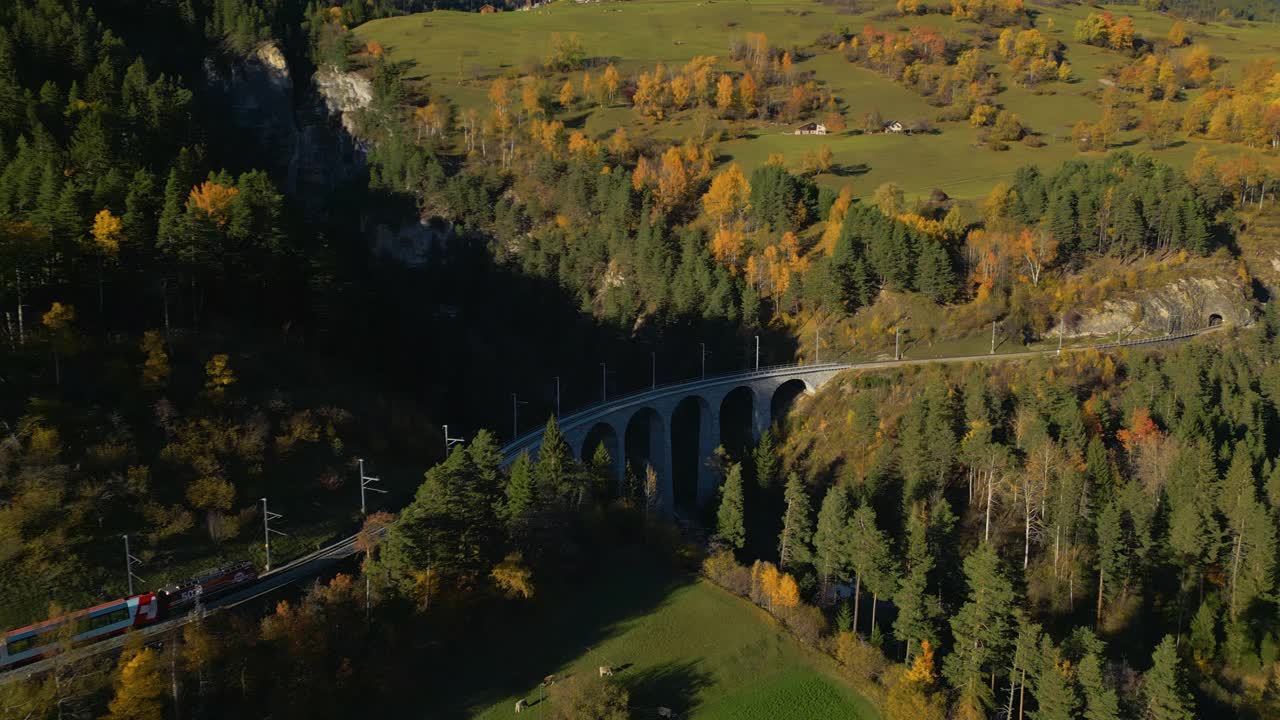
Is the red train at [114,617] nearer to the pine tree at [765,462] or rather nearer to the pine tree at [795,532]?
the pine tree at [795,532]

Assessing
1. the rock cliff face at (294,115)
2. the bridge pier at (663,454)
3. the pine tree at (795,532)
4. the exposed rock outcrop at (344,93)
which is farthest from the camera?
the exposed rock outcrop at (344,93)

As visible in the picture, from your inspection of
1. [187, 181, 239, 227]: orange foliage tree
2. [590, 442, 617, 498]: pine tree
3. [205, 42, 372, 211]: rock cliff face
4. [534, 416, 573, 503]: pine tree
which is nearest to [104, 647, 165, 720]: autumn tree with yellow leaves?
[534, 416, 573, 503]: pine tree

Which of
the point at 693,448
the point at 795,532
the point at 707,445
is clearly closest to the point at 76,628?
the point at 795,532

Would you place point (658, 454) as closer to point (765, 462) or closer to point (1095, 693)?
point (765, 462)

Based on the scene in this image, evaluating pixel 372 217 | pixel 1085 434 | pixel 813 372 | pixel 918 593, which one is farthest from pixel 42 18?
pixel 1085 434

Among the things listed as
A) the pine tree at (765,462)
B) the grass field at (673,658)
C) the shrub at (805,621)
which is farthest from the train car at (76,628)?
the pine tree at (765,462)

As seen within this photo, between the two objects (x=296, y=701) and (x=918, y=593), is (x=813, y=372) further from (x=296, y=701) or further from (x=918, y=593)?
(x=296, y=701)
